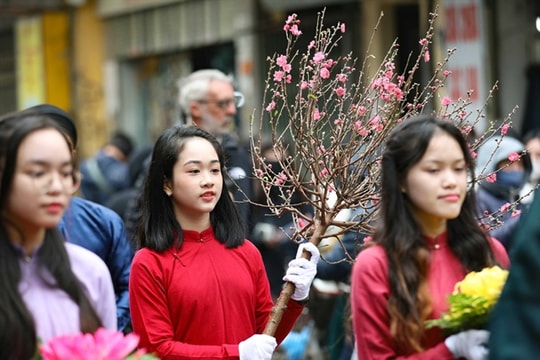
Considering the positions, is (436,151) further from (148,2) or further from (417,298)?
(148,2)

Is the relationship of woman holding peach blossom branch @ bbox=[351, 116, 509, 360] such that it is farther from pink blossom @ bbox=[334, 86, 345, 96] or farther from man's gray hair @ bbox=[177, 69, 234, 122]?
man's gray hair @ bbox=[177, 69, 234, 122]

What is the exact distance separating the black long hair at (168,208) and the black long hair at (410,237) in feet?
3.53

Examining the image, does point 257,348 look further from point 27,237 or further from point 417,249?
point 27,237

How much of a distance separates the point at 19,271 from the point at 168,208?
5.01ft

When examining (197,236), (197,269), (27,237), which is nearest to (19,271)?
(27,237)

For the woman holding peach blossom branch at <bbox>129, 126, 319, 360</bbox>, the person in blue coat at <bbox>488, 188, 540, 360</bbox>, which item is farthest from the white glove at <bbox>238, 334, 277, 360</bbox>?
the person in blue coat at <bbox>488, 188, 540, 360</bbox>

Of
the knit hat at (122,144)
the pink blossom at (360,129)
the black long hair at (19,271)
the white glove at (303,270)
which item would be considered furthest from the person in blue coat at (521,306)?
the knit hat at (122,144)

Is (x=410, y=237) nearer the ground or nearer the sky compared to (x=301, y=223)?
nearer the sky

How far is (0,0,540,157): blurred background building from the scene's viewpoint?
14.2m

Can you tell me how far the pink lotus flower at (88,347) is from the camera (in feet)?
12.5

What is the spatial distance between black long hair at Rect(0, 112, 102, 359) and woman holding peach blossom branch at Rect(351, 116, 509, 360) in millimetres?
906

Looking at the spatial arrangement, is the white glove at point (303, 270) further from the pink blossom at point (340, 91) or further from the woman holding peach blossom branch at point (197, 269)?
the pink blossom at point (340, 91)

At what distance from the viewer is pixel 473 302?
416 centimetres

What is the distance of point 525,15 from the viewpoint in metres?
14.4
